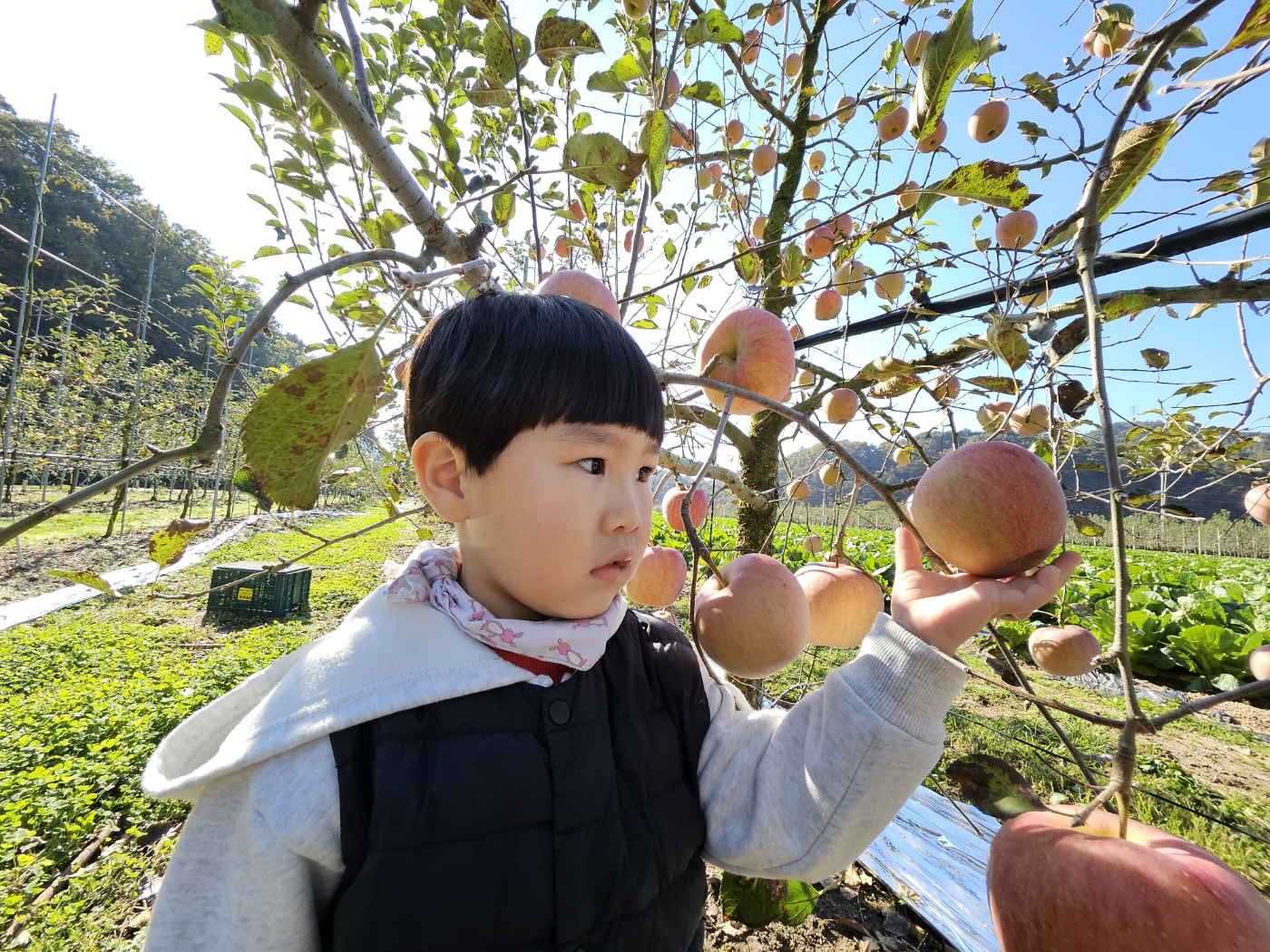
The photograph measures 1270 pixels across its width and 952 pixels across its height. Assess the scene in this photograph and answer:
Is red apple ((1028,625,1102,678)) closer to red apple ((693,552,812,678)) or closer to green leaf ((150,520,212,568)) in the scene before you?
red apple ((693,552,812,678))

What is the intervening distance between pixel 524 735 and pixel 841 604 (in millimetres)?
712

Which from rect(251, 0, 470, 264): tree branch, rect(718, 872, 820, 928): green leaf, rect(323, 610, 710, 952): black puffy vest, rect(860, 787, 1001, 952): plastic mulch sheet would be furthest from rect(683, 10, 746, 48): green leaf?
rect(860, 787, 1001, 952): plastic mulch sheet

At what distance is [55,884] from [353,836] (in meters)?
2.76

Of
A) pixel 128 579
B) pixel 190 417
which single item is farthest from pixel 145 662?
pixel 190 417

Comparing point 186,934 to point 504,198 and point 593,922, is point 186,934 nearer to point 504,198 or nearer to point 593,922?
point 593,922

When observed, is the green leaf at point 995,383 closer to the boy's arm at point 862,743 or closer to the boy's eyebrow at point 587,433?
the boy's arm at point 862,743

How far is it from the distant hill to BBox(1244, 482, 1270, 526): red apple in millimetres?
30799

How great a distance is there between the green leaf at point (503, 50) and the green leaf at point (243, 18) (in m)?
0.58

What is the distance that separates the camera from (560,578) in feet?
2.60

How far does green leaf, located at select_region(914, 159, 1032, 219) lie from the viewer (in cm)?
85

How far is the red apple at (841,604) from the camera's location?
1195 mm

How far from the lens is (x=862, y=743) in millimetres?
742

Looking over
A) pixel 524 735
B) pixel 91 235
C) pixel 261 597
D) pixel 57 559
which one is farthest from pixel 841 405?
pixel 91 235

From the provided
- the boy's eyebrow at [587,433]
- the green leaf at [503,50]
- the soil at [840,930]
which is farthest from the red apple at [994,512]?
the soil at [840,930]
